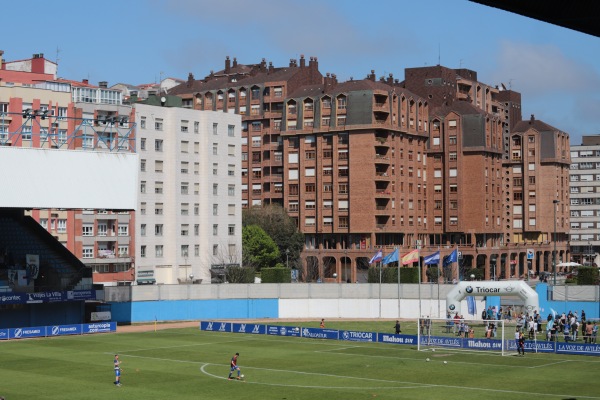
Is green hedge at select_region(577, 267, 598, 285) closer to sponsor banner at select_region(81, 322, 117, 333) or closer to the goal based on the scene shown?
the goal

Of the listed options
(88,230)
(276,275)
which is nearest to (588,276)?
(276,275)

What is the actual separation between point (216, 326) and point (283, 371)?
27815mm

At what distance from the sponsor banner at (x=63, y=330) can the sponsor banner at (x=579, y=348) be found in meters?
41.6

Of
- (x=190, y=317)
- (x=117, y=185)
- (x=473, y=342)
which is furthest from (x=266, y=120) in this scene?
(x=473, y=342)

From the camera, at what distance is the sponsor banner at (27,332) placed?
81375 mm

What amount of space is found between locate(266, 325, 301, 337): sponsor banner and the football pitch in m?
2.74

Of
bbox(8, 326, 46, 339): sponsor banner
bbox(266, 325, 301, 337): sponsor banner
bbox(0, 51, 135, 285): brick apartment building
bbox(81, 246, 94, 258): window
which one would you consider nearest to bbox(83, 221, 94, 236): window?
bbox(0, 51, 135, 285): brick apartment building

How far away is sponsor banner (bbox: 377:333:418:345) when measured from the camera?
239 ft

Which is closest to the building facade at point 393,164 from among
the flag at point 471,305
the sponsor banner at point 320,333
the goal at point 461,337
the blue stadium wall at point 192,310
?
the blue stadium wall at point 192,310

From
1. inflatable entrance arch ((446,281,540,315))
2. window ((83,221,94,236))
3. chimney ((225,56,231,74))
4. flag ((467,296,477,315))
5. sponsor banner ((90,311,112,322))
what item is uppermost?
chimney ((225,56,231,74))

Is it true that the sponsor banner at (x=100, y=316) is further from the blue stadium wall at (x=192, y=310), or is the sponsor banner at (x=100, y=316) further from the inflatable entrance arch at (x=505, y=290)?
the inflatable entrance arch at (x=505, y=290)

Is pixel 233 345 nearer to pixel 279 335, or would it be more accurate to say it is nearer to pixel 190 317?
pixel 279 335

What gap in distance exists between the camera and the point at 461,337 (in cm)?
7231

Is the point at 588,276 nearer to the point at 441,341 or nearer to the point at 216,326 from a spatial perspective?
the point at 441,341
